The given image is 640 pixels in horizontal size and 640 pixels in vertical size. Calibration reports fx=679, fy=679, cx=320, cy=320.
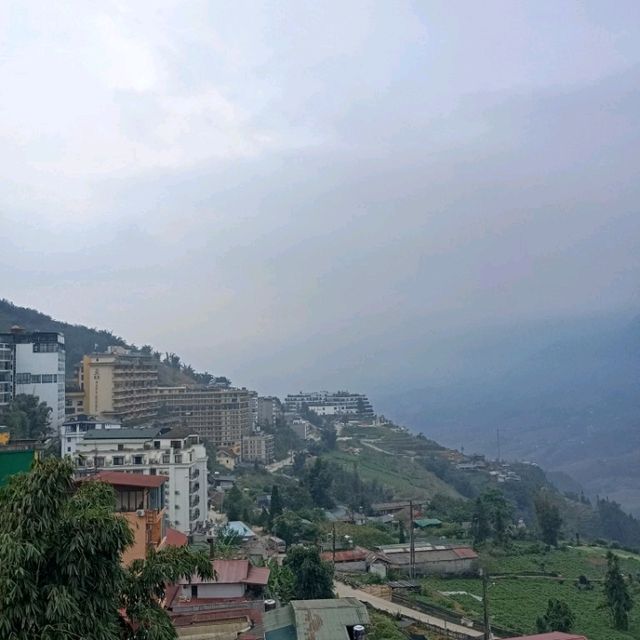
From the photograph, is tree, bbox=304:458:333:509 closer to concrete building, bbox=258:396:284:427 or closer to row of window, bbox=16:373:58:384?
row of window, bbox=16:373:58:384

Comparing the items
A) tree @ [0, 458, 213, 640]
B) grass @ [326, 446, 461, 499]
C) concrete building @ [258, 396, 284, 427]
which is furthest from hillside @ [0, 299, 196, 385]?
tree @ [0, 458, 213, 640]

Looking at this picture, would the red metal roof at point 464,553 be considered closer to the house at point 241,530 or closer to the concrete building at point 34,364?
the house at point 241,530

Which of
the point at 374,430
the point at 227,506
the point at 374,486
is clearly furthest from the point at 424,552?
the point at 374,430

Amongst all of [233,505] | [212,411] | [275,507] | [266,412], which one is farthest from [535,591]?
[266,412]

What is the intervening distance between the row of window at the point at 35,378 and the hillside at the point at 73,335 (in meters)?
34.5

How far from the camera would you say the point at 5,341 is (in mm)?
52094

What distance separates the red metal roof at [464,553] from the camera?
118 feet

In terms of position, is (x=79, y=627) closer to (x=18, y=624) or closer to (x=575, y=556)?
(x=18, y=624)

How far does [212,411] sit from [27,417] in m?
30.0

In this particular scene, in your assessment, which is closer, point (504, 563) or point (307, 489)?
point (504, 563)

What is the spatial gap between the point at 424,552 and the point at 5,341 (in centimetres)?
3548

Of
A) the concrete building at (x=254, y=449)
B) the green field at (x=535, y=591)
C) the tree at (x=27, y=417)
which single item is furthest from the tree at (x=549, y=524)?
the concrete building at (x=254, y=449)

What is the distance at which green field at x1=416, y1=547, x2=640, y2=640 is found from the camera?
26797 millimetres

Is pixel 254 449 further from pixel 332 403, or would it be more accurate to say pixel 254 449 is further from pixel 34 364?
pixel 332 403
